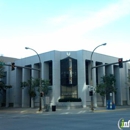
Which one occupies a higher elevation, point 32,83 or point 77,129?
point 32,83

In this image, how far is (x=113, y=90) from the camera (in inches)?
2044

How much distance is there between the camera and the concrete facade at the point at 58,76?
166 ft

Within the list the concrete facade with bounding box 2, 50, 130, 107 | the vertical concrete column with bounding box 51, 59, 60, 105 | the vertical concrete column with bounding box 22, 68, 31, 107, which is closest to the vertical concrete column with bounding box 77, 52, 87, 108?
the concrete facade with bounding box 2, 50, 130, 107

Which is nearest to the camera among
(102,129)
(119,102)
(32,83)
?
(102,129)

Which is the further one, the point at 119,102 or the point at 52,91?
the point at 119,102

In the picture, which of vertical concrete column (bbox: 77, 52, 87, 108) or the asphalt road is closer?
the asphalt road

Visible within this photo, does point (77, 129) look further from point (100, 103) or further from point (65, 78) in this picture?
point (100, 103)

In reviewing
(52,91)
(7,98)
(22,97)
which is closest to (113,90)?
(52,91)

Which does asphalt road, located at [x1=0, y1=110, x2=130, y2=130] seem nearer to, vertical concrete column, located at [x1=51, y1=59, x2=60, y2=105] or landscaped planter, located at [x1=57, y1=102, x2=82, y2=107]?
landscaped planter, located at [x1=57, y1=102, x2=82, y2=107]

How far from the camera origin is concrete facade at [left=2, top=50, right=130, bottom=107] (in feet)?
166

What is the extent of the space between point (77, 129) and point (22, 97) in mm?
46288

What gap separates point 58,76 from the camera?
51.8m

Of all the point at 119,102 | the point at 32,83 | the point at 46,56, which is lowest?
the point at 119,102

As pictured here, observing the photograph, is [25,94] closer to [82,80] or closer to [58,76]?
[58,76]
